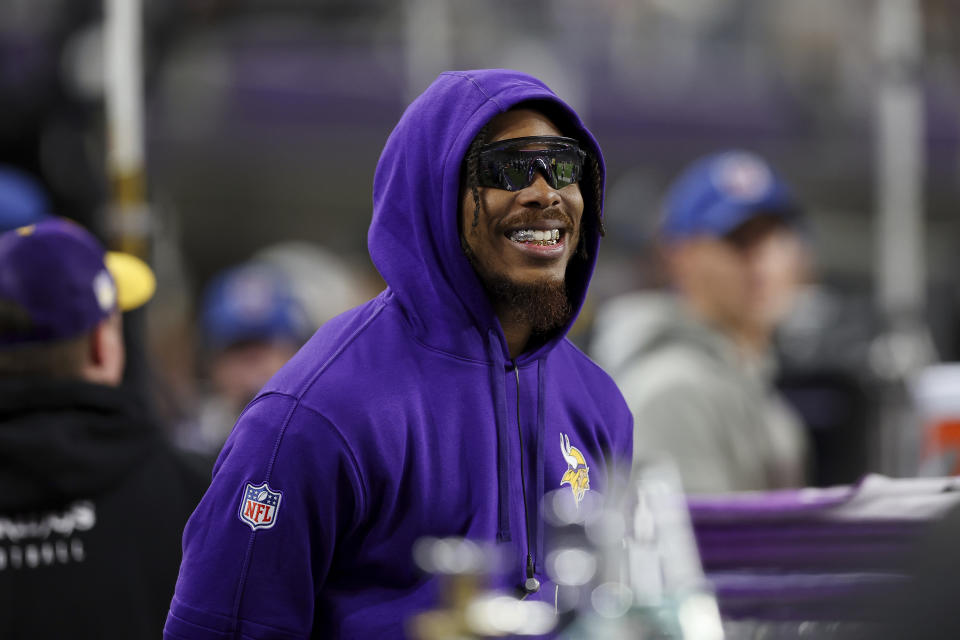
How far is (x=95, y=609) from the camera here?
300cm

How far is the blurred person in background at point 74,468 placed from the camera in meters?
2.99

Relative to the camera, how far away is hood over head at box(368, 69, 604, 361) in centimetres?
223

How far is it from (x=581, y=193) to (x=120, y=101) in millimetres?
2523

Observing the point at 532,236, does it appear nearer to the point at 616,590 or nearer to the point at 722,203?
the point at 616,590

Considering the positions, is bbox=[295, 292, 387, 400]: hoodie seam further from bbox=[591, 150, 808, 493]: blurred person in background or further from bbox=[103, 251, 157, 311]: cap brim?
bbox=[591, 150, 808, 493]: blurred person in background

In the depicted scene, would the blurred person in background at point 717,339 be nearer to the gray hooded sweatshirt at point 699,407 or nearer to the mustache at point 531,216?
the gray hooded sweatshirt at point 699,407

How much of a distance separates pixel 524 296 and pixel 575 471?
1.06ft

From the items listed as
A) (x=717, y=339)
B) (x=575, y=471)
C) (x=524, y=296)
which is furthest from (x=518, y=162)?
(x=717, y=339)

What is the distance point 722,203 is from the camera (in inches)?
174

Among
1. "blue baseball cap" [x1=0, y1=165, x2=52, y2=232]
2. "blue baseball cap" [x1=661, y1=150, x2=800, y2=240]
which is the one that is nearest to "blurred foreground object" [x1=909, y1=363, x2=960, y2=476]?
"blue baseball cap" [x1=661, y1=150, x2=800, y2=240]

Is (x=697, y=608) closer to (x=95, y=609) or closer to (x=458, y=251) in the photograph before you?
(x=458, y=251)

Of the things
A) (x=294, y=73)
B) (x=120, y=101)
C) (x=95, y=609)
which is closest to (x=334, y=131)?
(x=294, y=73)

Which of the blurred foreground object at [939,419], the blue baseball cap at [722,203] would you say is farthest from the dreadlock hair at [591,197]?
the blurred foreground object at [939,419]

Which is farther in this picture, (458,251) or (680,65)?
(680,65)
